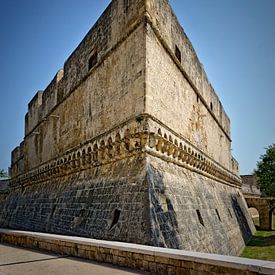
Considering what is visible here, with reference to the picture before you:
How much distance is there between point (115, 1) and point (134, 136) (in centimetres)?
438

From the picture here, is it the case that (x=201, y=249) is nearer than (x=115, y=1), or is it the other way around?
(x=201, y=249)

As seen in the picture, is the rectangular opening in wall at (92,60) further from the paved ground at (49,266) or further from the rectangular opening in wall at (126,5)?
the paved ground at (49,266)

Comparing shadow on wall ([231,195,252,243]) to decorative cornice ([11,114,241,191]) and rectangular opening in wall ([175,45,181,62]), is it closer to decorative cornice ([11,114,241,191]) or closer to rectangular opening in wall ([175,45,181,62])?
decorative cornice ([11,114,241,191])

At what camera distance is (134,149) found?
6449 mm

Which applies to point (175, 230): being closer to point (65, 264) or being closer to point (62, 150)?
point (65, 264)

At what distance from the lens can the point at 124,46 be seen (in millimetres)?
7496

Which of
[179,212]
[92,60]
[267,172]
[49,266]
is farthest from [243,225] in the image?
[49,266]

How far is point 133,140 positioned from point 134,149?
0.69 ft

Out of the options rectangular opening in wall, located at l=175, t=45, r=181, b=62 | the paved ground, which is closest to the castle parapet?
rectangular opening in wall, located at l=175, t=45, r=181, b=62

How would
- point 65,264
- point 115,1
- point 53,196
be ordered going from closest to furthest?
1. point 65,264
2. point 115,1
3. point 53,196

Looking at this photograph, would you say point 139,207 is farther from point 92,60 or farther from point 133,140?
point 92,60

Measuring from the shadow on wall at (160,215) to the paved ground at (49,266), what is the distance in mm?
1117

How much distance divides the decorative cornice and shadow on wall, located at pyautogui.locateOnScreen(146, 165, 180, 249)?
68 centimetres

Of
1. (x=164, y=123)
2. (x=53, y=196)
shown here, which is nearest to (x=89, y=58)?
(x=164, y=123)
